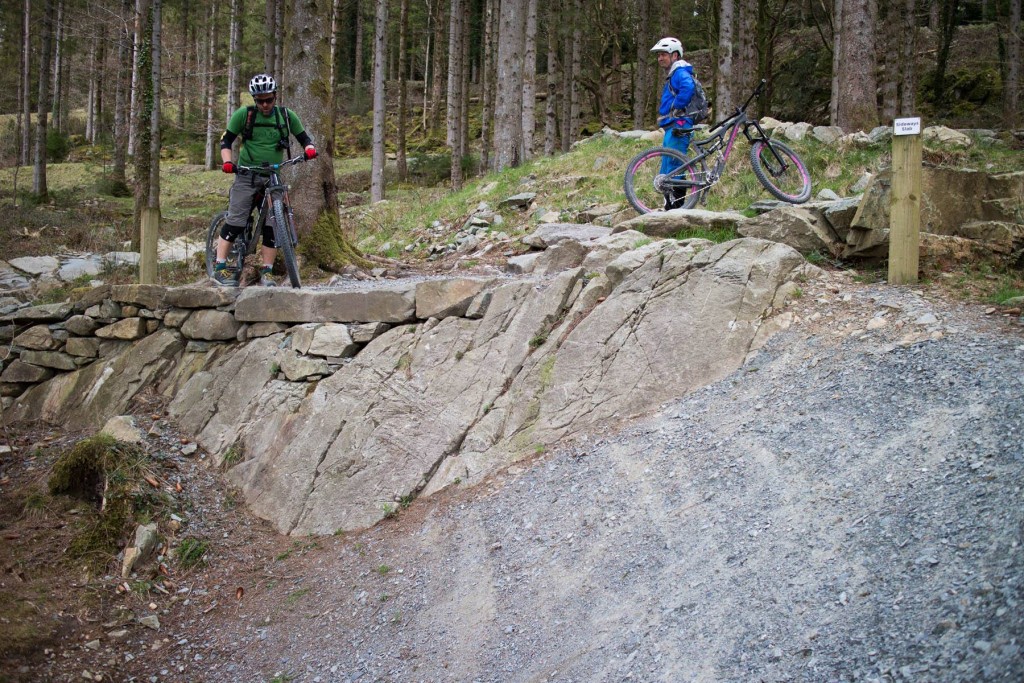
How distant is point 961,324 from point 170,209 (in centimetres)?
2216

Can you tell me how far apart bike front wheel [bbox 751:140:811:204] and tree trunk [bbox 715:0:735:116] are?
7.66 meters

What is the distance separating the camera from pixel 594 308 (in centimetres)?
684

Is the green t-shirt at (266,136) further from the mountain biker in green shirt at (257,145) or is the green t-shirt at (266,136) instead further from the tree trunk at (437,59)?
the tree trunk at (437,59)

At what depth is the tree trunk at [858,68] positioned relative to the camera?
41.3 ft

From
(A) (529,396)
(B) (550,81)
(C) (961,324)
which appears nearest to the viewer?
Result: (C) (961,324)

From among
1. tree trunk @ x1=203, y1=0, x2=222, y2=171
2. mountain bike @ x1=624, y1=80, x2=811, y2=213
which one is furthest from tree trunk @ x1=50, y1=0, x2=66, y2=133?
mountain bike @ x1=624, y1=80, x2=811, y2=213

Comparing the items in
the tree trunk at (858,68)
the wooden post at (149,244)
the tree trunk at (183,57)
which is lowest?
the wooden post at (149,244)

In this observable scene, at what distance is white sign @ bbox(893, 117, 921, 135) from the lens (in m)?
Result: 5.93

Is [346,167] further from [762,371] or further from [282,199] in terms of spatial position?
[762,371]

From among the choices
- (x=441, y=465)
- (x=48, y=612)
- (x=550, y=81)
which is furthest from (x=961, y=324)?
(x=550, y=81)

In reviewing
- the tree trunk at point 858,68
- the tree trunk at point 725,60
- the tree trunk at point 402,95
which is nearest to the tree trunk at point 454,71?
the tree trunk at point 402,95

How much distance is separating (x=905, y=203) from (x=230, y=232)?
664 cm

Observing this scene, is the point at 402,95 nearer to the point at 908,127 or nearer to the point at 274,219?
the point at 274,219

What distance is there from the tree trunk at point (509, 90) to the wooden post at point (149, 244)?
9494mm
